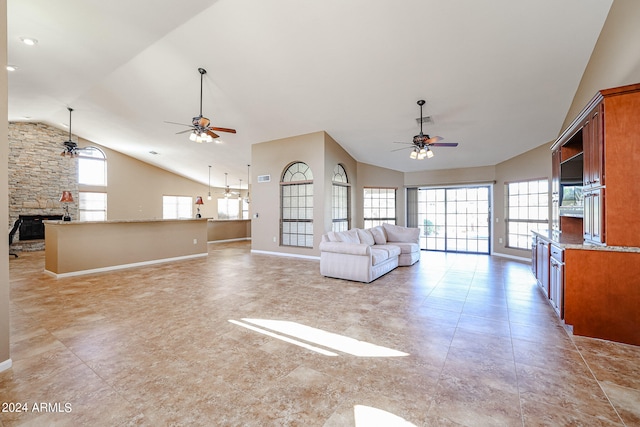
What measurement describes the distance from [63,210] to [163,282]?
7.17 metres

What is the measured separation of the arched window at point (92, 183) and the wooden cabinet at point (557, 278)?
12.9 m

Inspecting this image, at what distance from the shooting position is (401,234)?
6949 millimetres

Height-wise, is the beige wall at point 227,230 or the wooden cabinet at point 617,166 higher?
the wooden cabinet at point 617,166

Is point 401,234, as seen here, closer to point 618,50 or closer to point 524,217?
point 524,217

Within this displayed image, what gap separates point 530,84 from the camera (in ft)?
14.1

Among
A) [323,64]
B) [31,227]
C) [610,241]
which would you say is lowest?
[31,227]

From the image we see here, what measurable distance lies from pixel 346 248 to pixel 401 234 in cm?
253

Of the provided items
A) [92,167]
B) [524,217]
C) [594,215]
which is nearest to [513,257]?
[524,217]

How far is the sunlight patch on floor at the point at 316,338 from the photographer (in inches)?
97.1

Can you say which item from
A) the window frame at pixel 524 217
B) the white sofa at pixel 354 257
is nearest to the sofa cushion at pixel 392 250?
the white sofa at pixel 354 257

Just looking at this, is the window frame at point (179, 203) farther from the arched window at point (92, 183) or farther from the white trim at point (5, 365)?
the white trim at point (5, 365)

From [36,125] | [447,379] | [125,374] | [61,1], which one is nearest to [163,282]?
[125,374]

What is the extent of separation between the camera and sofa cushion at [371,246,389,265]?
16.3 ft

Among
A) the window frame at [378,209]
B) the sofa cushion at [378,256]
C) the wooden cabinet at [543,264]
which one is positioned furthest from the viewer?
the window frame at [378,209]
